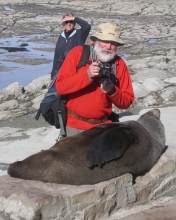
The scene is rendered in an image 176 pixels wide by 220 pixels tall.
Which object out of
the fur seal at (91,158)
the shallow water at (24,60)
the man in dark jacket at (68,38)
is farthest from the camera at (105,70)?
the shallow water at (24,60)

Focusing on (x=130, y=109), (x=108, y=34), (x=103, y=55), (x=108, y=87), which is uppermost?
(x=108, y=34)

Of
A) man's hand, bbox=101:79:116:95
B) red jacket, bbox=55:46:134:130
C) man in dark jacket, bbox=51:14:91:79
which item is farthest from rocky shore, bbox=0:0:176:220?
man in dark jacket, bbox=51:14:91:79

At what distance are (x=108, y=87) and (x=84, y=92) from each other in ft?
1.01

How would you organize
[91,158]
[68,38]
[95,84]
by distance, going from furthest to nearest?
[68,38] < [95,84] < [91,158]

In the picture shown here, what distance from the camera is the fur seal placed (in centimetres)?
520

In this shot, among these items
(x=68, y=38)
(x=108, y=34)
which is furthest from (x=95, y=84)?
(x=68, y=38)

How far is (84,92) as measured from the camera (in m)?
5.51

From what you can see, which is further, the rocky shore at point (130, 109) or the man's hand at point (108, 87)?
the man's hand at point (108, 87)

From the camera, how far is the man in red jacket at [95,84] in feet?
17.4

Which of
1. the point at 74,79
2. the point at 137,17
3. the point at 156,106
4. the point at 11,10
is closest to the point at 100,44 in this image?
the point at 74,79

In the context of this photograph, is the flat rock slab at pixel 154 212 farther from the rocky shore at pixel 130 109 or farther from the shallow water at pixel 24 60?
the shallow water at pixel 24 60

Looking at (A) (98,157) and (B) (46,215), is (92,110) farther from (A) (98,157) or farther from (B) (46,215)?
(B) (46,215)

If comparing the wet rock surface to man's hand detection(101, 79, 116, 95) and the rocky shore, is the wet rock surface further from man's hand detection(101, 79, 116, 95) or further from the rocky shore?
man's hand detection(101, 79, 116, 95)

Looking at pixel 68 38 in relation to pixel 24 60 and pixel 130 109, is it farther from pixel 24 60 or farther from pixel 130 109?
pixel 24 60
